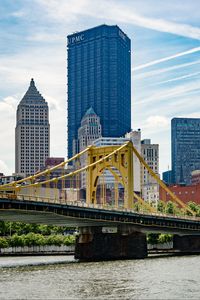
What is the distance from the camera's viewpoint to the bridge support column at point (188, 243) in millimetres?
147625

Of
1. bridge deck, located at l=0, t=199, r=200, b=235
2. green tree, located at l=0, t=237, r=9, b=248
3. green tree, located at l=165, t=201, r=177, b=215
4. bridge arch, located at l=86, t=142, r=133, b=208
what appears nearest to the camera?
bridge deck, located at l=0, t=199, r=200, b=235

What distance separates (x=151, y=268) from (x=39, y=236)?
6928cm

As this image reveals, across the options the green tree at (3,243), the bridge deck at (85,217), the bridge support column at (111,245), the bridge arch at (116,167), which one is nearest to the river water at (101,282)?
Answer: the bridge deck at (85,217)

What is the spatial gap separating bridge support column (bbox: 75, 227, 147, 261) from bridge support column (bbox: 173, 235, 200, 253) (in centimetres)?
2160

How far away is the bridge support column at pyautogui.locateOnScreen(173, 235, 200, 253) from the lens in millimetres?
147625

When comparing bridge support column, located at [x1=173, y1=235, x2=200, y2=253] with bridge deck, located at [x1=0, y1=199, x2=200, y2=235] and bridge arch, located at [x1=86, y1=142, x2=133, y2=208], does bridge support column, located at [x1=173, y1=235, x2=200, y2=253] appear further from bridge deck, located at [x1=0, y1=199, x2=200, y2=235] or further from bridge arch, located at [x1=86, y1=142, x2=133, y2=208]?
bridge arch, located at [x1=86, y1=142, x2=133, y2=208]

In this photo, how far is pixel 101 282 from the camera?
75625 millimetres

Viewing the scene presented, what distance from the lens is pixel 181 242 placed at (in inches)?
5965

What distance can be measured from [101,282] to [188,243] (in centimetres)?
7642

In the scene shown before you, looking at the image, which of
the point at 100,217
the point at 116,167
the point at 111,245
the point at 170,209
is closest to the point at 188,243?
the point at 116,167

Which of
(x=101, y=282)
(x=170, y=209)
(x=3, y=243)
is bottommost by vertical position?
(x=101, y=282)

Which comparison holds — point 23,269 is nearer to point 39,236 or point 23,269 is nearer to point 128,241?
point 128,241

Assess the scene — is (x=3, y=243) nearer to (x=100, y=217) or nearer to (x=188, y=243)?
(x=188, y=243)

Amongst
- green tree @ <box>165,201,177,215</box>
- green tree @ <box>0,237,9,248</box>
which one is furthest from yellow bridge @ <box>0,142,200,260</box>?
green tree @ <box>165,201,177,215</box>
